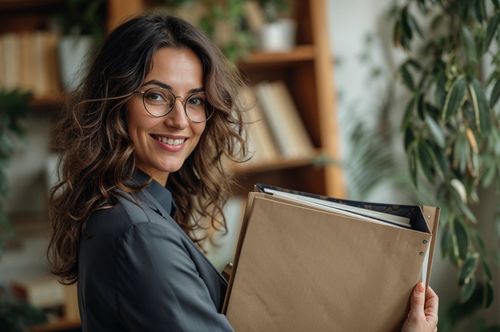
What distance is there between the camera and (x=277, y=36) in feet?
8.63

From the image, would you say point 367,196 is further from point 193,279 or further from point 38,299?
point 193,279

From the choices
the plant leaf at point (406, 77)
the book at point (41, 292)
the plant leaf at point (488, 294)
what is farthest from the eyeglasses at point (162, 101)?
the book at point (41, 292)

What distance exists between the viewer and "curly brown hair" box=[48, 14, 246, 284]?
115 cm

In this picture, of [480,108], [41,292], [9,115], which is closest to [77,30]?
[9,115]

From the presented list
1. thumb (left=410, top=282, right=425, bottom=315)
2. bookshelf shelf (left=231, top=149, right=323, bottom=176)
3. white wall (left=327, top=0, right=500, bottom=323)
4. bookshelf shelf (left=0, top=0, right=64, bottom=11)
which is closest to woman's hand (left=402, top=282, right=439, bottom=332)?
thumb (left=410, top=282, right=425, bottom=315)

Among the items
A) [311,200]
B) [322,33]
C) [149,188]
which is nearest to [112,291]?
[149,188]

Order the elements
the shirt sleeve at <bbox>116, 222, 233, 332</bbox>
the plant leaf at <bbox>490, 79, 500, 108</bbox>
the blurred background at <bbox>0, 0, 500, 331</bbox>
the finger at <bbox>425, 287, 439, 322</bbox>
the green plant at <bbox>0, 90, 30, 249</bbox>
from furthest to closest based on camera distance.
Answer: the blurred background at <bbox>0, 0, 500, 331</bbox>, the green plant at <bbox>0, 90, 30, 249</bbox>, the plant leaf at <bbox>490, 79, 500, 108</bbox>, the finger at <bbox>425, 287, 439, 322</bbox>, the shirt sleeve at <bbox>116, 222, 233, 332</bbox>

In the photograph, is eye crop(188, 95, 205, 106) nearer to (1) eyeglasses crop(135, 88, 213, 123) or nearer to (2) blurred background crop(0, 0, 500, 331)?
(1) eyeglasses crop(135, 88, 213, 123)

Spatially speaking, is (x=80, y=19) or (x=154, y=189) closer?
(x=154, y=189)

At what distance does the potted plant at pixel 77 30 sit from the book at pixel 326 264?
1.53m

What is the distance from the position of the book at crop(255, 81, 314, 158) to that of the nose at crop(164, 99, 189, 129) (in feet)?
5.00

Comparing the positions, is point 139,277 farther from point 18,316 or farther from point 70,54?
point 70,54

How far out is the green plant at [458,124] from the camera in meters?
1.42

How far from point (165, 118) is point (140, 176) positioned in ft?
0.42
